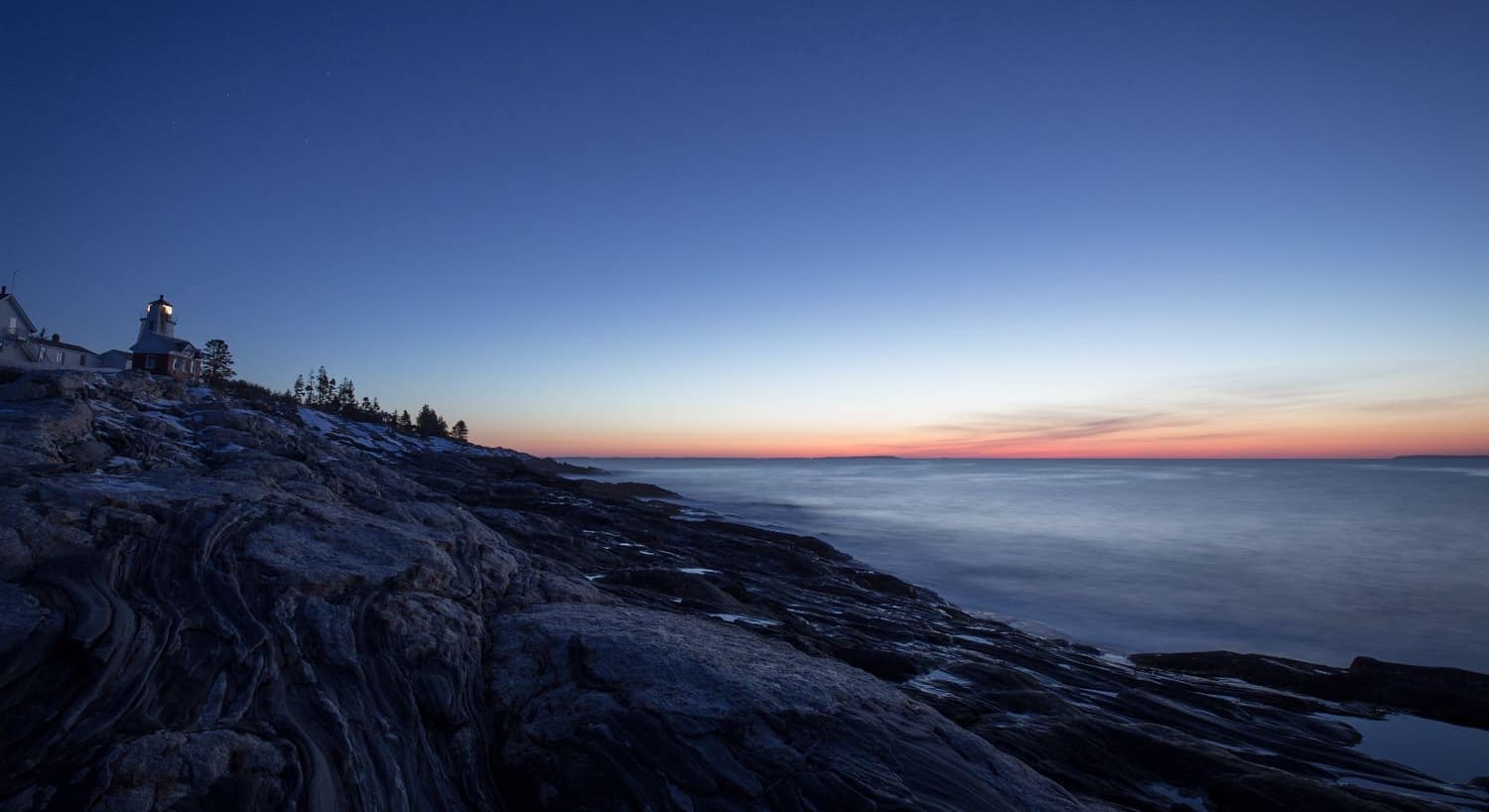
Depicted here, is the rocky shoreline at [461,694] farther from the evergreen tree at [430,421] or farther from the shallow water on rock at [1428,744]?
the evergreen tree at [430,421]

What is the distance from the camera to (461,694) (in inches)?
193

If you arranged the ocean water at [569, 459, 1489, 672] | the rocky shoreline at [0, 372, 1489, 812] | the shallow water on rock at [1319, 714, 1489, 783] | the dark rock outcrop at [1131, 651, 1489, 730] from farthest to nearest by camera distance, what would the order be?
the ocean water at [569, 459, 1489, 672], the dark rock outcrop at [1131, 651, 1489, 730], the shallow water on rock at [1319, 714, 1489, 783], the rocky shoreline at [0, 372, 1489, 812]

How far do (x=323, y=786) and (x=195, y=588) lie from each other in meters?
2.70

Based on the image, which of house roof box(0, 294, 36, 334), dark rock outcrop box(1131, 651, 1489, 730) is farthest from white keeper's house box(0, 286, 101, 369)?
dark rock outcrop box(1131, 651, 1489, 730)

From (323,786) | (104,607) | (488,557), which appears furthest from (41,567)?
(488,557)

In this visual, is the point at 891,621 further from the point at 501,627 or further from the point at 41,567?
the point at 41,567

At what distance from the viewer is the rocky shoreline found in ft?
12.5

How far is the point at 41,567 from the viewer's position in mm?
4836

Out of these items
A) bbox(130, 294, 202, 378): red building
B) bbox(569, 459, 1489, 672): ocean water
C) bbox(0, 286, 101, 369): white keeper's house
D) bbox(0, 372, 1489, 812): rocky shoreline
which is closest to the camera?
bbox(0, 372, 1489, 812): rocky shoreline

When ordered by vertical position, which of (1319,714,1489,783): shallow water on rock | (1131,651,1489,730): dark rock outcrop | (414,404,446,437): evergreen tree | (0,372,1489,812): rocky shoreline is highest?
(414,404,446,437): evergreen tree

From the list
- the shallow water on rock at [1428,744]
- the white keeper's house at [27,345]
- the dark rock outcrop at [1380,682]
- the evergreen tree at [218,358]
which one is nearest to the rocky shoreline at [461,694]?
the dark rock outcrop at [1380,682]

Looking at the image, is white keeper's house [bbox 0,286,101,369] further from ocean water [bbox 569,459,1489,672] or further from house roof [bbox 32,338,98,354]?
ocean water [bbox 569,459,1489,672]

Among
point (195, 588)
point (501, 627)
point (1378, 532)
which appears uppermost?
point (195, 588)

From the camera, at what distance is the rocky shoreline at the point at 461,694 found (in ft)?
12.5
